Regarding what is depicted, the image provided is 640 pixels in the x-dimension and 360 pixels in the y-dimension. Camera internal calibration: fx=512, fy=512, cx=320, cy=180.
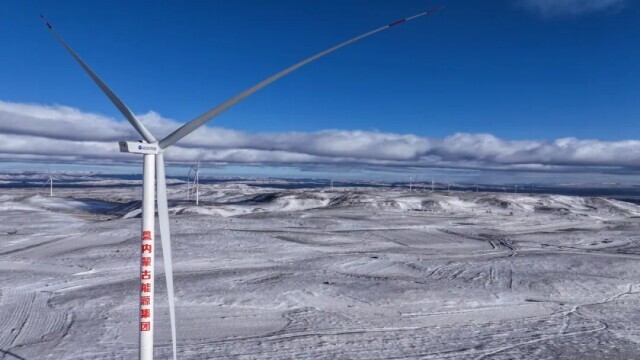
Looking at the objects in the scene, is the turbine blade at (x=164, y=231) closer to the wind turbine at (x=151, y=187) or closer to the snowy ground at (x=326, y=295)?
the wind turbine at (x=151, y=187)

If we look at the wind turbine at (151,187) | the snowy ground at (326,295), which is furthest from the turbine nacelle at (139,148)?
the snowy ground at (326,295)

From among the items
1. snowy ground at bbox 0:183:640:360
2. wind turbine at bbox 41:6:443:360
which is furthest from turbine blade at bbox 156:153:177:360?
snowy ground at bbox 0:183:640:360

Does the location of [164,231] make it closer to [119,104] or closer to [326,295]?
[119,104]

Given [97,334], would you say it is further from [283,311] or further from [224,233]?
[224,233]

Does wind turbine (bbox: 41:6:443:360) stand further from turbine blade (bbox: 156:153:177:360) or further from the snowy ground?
the snowy ground

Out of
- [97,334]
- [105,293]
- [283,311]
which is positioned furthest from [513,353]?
[105,293]
